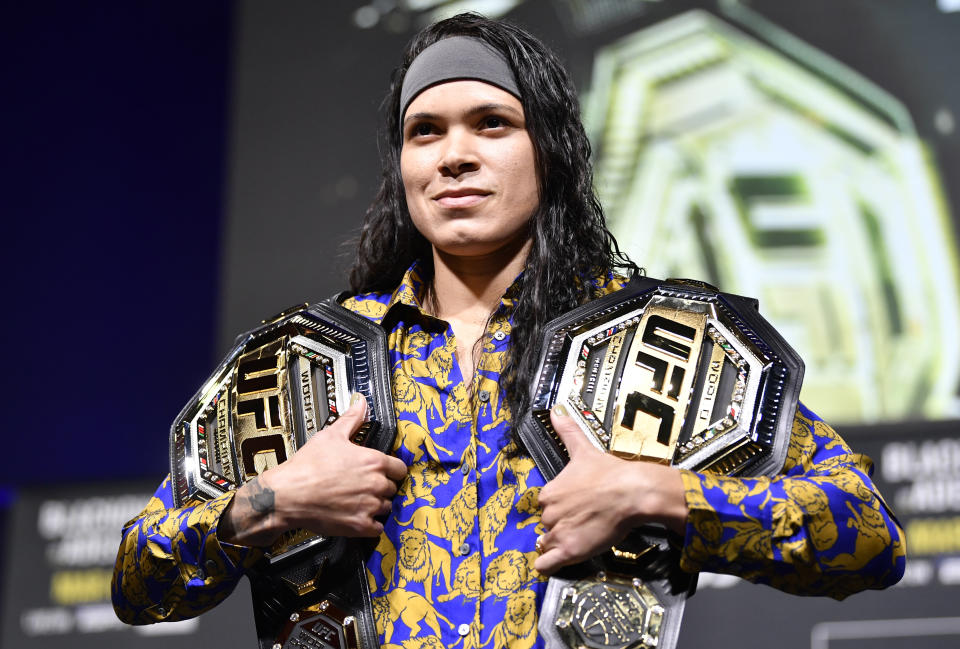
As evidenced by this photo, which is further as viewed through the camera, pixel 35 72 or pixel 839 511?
pixel 35 72

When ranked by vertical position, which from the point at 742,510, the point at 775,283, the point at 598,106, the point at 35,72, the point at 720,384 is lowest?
the point at 742,510

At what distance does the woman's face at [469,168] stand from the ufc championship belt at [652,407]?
0.18 metres

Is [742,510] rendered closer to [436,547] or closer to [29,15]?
[436,547]

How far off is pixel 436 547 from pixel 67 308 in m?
2.87

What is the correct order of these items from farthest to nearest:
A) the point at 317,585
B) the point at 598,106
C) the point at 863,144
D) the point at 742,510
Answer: the point at 598,106
the point at 863,144
the point at 317,585
the point at 742,510

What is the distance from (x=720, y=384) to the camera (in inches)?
58.4

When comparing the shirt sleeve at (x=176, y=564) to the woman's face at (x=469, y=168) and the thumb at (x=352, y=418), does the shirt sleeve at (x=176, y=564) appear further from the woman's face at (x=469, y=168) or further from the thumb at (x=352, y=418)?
the woman's face at (x=469, y=168)

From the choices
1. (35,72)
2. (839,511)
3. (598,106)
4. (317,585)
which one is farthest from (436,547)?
(35,72)

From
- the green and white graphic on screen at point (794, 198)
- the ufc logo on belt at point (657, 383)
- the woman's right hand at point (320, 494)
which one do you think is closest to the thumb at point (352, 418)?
the woman's right hand at point (320, 494)

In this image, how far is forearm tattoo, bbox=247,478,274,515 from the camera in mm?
1434

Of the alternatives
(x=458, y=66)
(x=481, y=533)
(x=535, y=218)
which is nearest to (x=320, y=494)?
(x=481, y=533)

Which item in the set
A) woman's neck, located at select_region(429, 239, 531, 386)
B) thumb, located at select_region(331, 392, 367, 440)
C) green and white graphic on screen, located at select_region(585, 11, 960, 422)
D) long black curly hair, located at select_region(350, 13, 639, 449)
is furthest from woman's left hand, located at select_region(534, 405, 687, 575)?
green and white graphic on screen, located at select_region(585, 11, 960, 422)

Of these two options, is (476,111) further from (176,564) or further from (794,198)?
(794,198)

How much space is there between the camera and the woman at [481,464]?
1.34 metres
